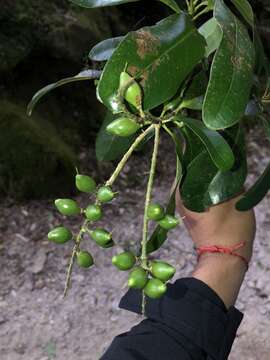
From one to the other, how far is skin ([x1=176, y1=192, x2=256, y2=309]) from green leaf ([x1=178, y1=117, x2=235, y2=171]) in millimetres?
462

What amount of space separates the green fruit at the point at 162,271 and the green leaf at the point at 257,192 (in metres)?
0.28

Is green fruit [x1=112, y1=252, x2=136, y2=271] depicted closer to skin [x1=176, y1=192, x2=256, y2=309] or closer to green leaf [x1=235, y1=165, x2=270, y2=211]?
green leaf [x1=235, y1=165, x2=270, y2=211]

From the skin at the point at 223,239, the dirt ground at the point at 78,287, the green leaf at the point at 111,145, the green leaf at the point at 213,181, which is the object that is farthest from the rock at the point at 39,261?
the green leaf at the point at 213,181

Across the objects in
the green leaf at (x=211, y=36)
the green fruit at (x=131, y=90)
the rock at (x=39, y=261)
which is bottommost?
the rock at (x=39, y=261)

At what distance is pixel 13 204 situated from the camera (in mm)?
2496

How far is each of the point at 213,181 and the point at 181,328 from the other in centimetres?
31

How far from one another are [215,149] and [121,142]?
0.89ft

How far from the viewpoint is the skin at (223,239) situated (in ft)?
3.78

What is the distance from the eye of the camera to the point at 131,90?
1.92 feet

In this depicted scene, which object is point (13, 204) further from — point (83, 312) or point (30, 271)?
point (83, 312)

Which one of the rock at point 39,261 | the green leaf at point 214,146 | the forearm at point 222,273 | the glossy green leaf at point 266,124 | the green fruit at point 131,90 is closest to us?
the green fruit at point 131,90

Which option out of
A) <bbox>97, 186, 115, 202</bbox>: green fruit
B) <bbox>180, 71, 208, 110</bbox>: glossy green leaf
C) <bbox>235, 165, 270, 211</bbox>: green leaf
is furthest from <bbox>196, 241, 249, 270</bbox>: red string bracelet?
<bbox>97, 186, 115, 202</bbox>: green fruit

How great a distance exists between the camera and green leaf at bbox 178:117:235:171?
69 cm

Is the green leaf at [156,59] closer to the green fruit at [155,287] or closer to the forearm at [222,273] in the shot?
the green fruit at [155,287]
